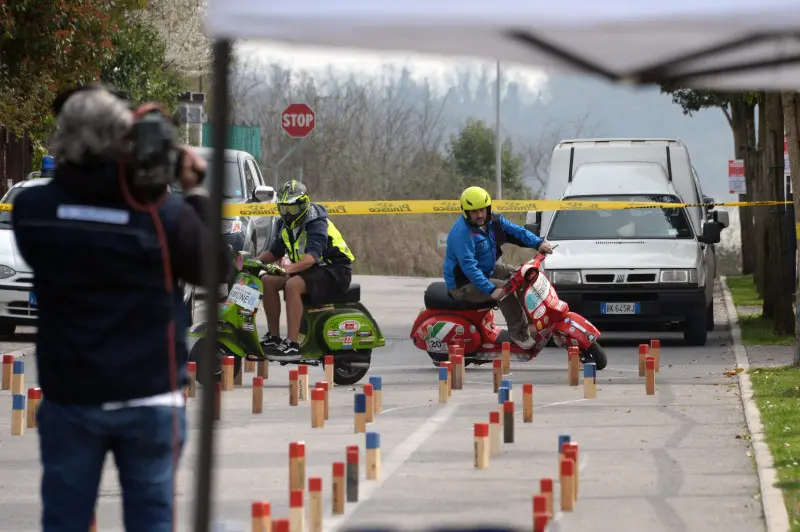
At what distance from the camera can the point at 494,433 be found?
10680 millimetres

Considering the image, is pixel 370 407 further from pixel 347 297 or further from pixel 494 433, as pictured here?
pixel 347 297

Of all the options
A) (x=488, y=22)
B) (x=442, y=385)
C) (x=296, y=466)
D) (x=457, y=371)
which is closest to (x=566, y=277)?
(x=457, y=371)

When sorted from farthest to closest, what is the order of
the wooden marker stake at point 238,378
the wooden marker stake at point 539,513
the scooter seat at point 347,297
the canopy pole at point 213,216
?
the wooden marker stake at point 238,378, the scooter seat at point 347,297, the wooden marker stake at point 539,513, the canopy pole at point 213,216

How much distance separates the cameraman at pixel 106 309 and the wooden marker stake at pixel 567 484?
3.48 meters

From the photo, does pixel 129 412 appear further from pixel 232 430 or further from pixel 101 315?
pixel 232 430

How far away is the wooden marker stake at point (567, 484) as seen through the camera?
8609mm

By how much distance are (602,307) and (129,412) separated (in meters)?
14.0

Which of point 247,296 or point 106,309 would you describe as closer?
point 106,309

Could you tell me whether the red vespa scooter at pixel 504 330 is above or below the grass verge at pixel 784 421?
above

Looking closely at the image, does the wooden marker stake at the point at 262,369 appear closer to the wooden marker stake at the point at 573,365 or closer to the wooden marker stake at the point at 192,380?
the wooden marker stake at the point at 192,380

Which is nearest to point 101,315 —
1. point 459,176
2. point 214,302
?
point 214,302

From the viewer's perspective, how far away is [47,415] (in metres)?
5.48

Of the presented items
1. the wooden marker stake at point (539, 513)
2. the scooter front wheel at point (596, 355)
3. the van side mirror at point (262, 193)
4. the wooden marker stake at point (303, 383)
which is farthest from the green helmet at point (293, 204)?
the wooden marker stake at point (539, 513)

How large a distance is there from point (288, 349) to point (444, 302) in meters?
1.85
